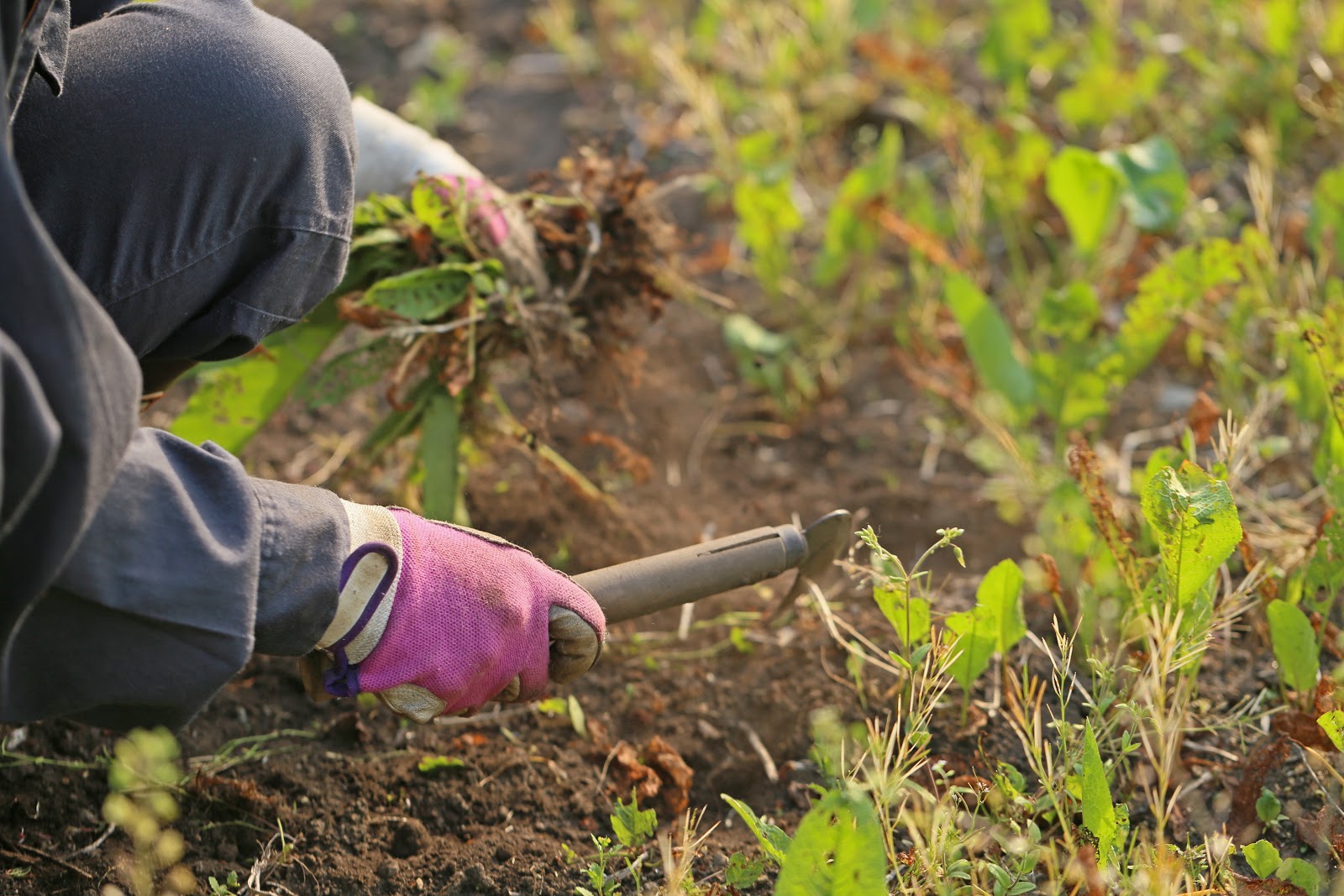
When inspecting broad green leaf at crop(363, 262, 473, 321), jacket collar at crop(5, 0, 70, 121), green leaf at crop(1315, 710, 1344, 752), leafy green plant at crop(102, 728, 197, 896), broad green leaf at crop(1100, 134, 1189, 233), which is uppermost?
jacket collar at crop(5, 0, 70, 121)

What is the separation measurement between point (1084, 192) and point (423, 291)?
128cm

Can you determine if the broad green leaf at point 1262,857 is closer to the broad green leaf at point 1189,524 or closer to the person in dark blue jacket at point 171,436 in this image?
the broad green leaf at point 1189,524

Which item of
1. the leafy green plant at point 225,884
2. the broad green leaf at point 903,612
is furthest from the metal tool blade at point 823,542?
the leafy green plant at point 225,884

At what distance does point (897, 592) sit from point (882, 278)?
4.40ft

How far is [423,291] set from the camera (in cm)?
173

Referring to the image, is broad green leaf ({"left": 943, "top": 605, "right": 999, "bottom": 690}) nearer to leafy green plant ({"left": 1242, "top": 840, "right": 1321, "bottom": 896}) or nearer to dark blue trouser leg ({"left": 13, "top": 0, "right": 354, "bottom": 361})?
leafy green plant ({"left": 1242, "top": 840, "right": 1321, "bottom": 896})

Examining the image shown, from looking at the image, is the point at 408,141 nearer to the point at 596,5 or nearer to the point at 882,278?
the point at 882,278

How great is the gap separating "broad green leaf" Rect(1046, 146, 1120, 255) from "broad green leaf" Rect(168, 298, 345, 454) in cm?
138

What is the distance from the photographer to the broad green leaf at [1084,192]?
2207mm

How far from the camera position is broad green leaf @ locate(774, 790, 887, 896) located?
1062 mm

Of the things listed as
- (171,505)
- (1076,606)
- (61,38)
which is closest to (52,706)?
(171,505)

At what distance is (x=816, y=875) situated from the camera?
3.63 ft

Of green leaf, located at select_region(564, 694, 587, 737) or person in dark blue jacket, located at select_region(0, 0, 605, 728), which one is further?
green leaf, located at select_region(564, 694, 587, 737)

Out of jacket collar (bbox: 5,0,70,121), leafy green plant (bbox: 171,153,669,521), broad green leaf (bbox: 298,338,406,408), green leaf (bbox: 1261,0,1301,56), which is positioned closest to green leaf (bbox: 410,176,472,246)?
leafy green plant (bbox: 171,153,669,521)
